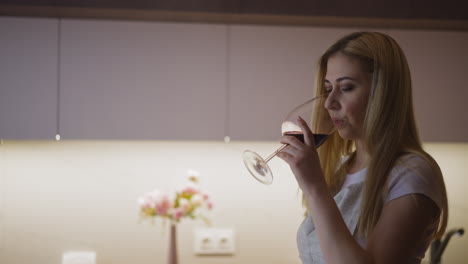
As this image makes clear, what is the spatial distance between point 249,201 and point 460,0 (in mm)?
1265

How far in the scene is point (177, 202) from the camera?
2242 mm

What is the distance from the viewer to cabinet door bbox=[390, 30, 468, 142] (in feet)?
7.05

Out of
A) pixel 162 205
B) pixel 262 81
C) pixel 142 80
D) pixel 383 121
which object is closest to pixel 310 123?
pixel 383 121

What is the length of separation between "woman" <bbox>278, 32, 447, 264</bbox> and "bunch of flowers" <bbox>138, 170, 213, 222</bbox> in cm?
107

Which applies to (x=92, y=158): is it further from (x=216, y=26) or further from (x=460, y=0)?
(x=460, y=0)

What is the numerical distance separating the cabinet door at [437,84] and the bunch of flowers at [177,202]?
995 mm

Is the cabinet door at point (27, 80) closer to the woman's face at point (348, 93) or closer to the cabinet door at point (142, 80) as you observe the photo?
the cabinet door at point (142, 80)

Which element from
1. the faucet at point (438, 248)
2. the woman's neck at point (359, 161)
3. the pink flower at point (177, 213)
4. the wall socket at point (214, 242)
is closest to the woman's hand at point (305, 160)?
the woman's neck at point (359, 161)

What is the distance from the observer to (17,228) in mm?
2311

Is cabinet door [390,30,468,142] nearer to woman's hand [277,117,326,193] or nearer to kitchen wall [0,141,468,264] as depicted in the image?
kitchen wall [0,141,468,264]

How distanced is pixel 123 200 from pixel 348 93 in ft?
5.04

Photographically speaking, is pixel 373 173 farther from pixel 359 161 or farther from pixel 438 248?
pixel 438 248

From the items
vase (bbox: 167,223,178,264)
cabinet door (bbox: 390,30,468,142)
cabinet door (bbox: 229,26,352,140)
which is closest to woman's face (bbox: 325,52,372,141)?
cabinet door (bbox: 229,26,352,140)

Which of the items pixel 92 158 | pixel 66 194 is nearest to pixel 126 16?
pixel 92 158
